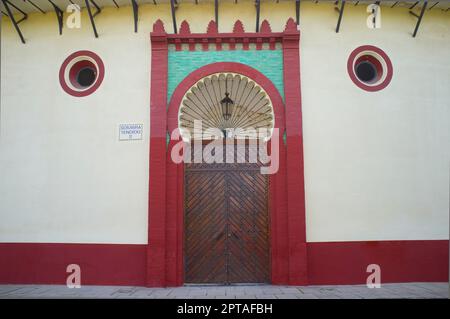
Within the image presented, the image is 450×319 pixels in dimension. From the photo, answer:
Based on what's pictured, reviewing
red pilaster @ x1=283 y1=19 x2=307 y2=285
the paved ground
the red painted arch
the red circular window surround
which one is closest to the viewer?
the paved ground

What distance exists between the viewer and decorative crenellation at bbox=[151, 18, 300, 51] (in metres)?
7.57

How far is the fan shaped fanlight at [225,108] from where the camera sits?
7629 millimetres

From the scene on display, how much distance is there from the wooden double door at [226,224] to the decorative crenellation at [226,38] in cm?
246

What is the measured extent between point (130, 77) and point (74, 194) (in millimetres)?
2636

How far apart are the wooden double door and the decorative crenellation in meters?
2.46

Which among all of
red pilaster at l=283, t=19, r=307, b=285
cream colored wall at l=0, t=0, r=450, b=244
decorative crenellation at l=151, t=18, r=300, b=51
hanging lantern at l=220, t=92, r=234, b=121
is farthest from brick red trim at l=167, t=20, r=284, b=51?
hanging lantern at l=220, t=92, r=234, b=121

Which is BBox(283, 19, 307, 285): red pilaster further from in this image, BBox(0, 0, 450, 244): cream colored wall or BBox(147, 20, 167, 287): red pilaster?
BBox(147, 20, 167, 287): red pilaster

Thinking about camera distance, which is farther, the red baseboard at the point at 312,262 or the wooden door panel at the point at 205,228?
the wooden door panel at the point at 205,228

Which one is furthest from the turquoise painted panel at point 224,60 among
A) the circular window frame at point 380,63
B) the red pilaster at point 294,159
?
the circular window frame at point 380,63

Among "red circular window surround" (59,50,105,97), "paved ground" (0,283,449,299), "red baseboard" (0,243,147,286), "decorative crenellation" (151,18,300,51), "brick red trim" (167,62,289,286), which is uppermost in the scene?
"decorative crenellation" (151,18,300,51)

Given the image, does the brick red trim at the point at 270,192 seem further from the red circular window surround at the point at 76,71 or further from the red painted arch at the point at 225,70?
the red circular window surround at the point at 76,71

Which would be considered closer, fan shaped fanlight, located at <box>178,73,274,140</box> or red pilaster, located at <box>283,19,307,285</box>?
red pilaster, located at <box>283,19,307,285</box>

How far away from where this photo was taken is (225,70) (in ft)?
24.8

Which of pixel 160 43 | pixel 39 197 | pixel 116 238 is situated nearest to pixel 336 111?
pixel 160 43
